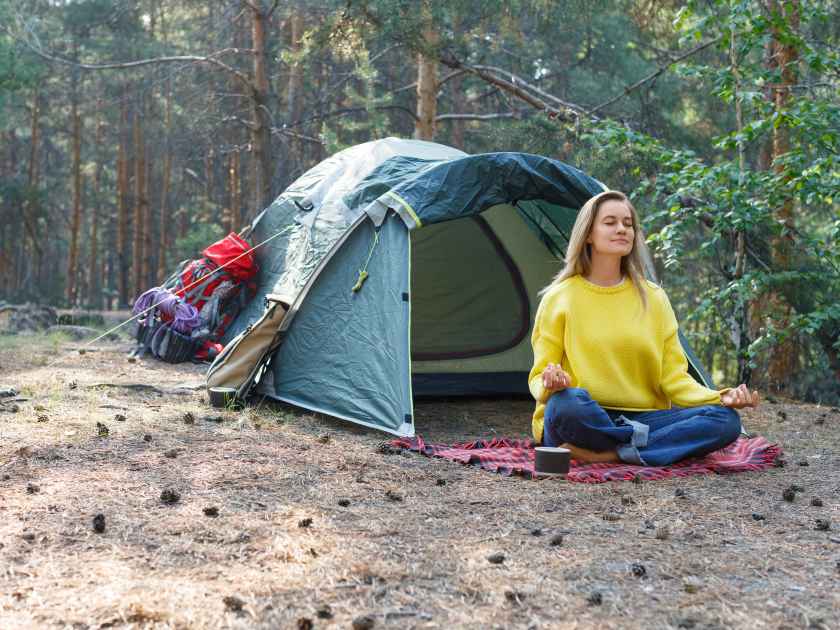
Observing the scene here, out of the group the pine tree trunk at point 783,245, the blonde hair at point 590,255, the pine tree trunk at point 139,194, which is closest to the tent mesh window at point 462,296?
the pine tree trunk at point 783,245

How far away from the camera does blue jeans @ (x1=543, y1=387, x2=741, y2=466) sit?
13.1ft

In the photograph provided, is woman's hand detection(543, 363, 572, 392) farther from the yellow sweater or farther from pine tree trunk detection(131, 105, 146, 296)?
pine tree trunk detection(131, 105, 146, 296)

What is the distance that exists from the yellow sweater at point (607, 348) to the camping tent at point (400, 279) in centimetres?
83

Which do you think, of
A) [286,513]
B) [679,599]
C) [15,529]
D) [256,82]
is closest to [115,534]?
[15,529]

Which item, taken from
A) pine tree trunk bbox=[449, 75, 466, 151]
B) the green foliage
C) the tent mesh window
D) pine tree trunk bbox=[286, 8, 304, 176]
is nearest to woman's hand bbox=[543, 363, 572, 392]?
the green foliage

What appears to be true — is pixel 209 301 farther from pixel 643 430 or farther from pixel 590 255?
pixel 643 430

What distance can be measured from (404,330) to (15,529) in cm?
246

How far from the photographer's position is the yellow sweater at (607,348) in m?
4.18

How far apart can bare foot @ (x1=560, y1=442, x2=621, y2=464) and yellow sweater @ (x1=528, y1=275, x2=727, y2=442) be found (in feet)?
0.66

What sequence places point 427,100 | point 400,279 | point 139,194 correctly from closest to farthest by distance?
point 400,279, point 427,100, point 139,194

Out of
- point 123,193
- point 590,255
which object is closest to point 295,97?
point 123,193

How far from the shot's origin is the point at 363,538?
299 cm

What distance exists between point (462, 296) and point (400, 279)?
201cm

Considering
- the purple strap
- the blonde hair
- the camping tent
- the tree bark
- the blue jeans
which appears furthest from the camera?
the tree bark
